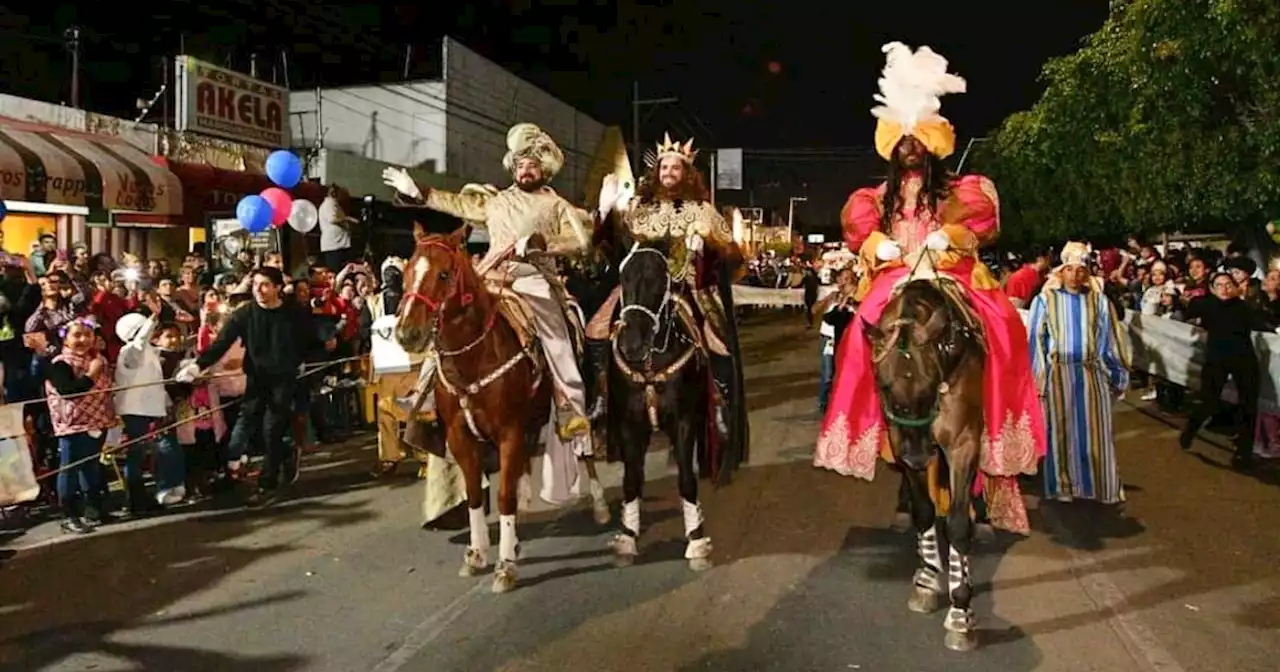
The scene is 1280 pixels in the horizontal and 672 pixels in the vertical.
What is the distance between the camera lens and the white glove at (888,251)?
596 centimetres

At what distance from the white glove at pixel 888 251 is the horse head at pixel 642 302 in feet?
4.31

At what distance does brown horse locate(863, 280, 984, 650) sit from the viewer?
5.32 metres

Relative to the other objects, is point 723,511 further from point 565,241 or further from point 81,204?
point 81,204

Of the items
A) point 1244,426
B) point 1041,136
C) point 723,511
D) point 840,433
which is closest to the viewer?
point 840,433

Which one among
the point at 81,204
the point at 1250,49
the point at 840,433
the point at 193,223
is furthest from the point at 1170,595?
the point at 193,223

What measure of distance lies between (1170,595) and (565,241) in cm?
436

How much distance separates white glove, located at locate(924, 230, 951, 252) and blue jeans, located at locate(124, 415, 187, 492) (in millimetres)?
6377

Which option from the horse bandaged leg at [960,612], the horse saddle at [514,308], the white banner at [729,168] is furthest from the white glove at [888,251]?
the white banner at [729,168]

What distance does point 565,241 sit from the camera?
7.10m

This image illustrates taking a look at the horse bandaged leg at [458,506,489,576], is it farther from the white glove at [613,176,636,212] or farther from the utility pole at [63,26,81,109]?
the utility pole at [63,26,81,109]

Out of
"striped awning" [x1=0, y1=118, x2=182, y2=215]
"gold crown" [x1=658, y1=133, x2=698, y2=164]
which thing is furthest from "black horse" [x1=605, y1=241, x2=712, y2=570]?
"striped awning" [x1=0, y1=118, x2=182, y2=215]

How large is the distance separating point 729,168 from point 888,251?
39132 mm

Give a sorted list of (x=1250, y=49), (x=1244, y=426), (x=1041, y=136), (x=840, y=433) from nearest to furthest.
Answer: (x=840, y=433) → (x=1244, y=426) → (x=1250, y=49) → (x=1041, y=136)

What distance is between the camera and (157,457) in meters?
9.00
